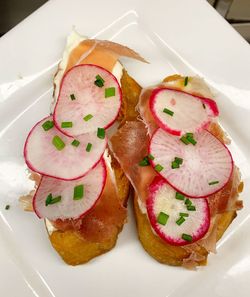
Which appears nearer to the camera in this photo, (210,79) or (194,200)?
(194,200)

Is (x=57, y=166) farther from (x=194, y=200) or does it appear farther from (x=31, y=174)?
(x=194, y=200)

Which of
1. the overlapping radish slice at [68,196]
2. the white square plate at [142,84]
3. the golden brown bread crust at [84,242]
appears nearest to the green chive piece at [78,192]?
the overlapping radish slice at [68,196]

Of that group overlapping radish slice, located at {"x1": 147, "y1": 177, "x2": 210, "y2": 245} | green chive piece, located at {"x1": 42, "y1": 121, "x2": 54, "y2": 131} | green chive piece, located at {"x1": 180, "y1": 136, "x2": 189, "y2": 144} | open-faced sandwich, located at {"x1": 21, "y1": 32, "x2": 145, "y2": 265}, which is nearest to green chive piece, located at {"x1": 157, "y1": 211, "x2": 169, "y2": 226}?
overlapping radish slice, located at {"x1": 147, "y1": 177, "x2": 210, "y2": 245}

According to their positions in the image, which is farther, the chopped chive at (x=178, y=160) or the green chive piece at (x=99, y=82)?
the green chive piece at (x=99, y=82)

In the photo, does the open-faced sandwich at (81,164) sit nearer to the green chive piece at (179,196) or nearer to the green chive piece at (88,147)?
the green chive piece at (88,147)

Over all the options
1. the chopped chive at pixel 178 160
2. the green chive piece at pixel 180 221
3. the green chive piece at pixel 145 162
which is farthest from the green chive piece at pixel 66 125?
the green chive piece at pixel 180 221

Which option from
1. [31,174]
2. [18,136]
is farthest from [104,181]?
[18,136]

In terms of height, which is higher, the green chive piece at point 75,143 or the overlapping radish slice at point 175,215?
the green chive piece at point 75,143

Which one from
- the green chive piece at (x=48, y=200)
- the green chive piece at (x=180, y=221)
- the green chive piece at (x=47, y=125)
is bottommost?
the green chive piece at (x=180, y=221)

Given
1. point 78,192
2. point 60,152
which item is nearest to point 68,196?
point 78,192
